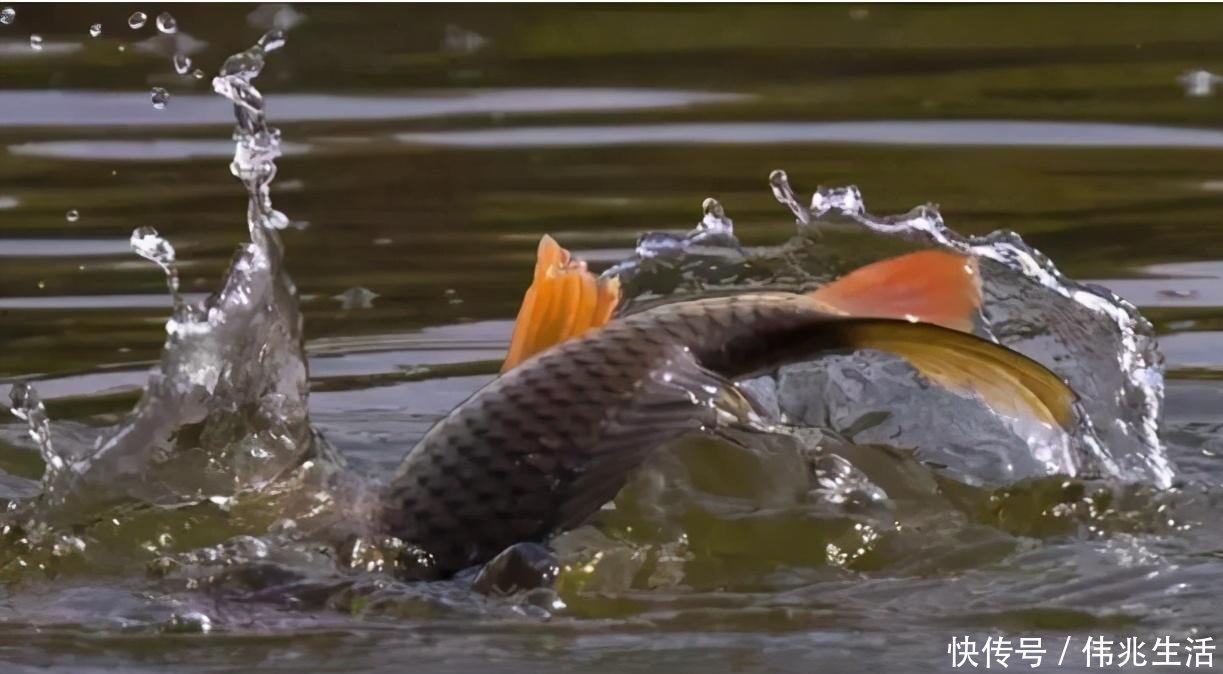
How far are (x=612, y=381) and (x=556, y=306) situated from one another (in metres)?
0.18

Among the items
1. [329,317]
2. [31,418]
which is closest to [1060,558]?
[31,418]

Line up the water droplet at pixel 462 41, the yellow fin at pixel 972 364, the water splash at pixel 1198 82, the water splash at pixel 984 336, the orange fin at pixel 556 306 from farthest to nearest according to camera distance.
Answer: the water droplet at pixel 462 41 < the water splash at pixel 1198 82 < the water splash at pixel 984 336 < the orange fin at pixel 556 306 < the yellow fin at pixel 972 364

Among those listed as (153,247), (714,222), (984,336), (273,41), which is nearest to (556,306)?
(984,336)

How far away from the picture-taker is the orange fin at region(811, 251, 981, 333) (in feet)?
10.7

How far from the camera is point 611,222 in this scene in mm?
6574

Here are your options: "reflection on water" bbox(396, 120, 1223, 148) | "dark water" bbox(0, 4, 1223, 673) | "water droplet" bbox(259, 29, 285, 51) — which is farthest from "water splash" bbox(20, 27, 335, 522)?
"reflection on water" bbox(396, 120, 1223, 148)

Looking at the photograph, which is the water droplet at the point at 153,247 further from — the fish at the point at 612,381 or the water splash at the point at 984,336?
the fish at the point at 612,381

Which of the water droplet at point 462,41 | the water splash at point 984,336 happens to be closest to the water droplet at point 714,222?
the water splash at point 984,336

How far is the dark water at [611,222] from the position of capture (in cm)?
327

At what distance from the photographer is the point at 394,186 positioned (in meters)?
7.31

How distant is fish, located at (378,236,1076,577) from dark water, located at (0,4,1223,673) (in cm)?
14

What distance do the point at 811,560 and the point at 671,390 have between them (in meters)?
0.42

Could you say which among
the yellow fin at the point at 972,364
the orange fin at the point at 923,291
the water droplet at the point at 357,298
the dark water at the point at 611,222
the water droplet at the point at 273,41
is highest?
the water droplet at the point at 273,41

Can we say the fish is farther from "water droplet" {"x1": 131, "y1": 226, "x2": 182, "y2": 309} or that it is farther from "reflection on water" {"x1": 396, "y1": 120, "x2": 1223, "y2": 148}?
"reflection on water" {"x1": 396, "y1": 120, "x2": 1223, "y2": 148}
